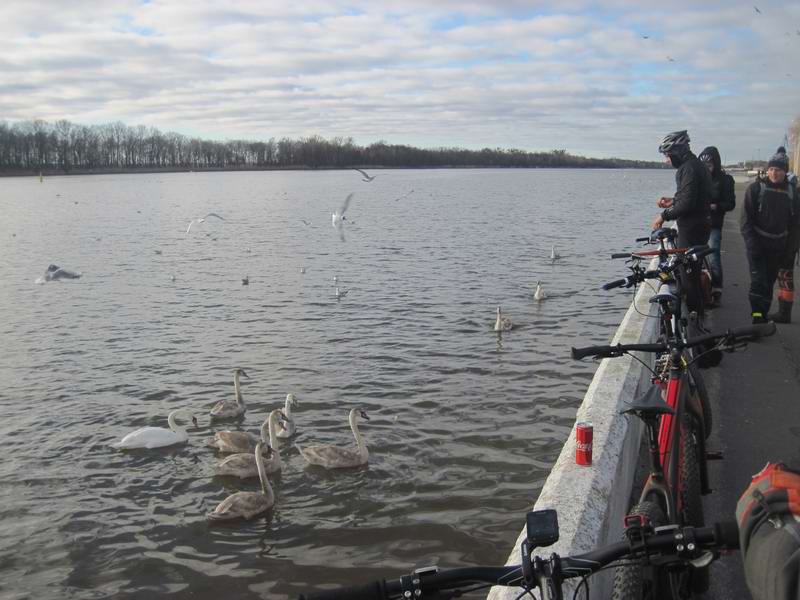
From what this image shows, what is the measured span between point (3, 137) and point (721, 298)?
15653 cm

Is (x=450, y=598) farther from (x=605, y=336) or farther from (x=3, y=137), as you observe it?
(x=3, y=137)

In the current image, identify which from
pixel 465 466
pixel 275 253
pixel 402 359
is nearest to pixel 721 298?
pixel 402 359

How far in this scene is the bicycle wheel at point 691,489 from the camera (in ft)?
13.1

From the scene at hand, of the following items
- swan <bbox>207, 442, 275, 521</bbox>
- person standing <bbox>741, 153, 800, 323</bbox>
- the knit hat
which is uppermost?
the knit hat

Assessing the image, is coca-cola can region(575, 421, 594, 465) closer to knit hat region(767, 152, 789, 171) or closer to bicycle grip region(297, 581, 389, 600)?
bicycle grip region(297, 581, 389, 600)

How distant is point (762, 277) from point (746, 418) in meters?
3.87

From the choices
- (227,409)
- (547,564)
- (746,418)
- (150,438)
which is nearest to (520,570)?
(547,564)

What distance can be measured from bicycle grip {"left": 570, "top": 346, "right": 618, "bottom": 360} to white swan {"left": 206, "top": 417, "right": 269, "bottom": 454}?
536cm

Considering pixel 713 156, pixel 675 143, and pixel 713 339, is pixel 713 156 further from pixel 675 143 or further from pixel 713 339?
pixel 713 339

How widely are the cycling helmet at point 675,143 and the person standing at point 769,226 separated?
1693 millimetres

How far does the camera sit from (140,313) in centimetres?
1670

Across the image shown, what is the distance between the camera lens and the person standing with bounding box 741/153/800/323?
9.79 meters

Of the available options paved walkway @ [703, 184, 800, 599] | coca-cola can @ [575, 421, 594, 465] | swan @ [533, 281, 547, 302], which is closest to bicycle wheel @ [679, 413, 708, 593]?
paved walkway @ [703, 184, 800, 599]

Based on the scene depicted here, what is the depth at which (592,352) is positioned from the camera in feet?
12.4
